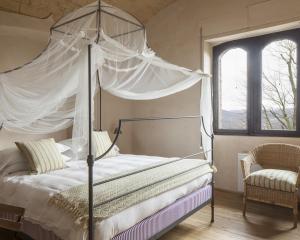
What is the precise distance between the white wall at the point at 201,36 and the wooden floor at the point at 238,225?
806 millimetres

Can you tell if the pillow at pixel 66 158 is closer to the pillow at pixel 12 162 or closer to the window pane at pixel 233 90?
the pillow at pixel 12 162

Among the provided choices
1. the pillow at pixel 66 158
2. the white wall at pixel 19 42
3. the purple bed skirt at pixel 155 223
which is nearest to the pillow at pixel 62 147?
the pillow at pixel 66 158

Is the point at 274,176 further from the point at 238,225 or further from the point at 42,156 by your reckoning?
the point at 42,156

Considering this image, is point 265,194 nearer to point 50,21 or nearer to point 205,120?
point 205,120

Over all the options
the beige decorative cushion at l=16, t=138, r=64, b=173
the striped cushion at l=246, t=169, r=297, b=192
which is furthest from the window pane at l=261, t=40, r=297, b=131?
the beige decorative cushion at l=16, t=138, r=64, b=173

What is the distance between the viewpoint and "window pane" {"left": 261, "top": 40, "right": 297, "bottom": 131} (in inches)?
159

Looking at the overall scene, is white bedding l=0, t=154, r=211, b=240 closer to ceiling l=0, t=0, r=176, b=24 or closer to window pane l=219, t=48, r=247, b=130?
window pane l=219, t=48, r=247, b=130

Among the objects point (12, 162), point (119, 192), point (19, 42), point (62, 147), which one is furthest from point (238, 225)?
point (19, 42)

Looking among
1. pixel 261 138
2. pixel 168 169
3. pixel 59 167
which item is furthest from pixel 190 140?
pixel 59 167

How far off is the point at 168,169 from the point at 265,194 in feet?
4.20

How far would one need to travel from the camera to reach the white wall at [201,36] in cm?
397

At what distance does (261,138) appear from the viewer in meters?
4.12

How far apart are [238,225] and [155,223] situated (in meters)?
1.26

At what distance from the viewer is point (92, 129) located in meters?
2.05
